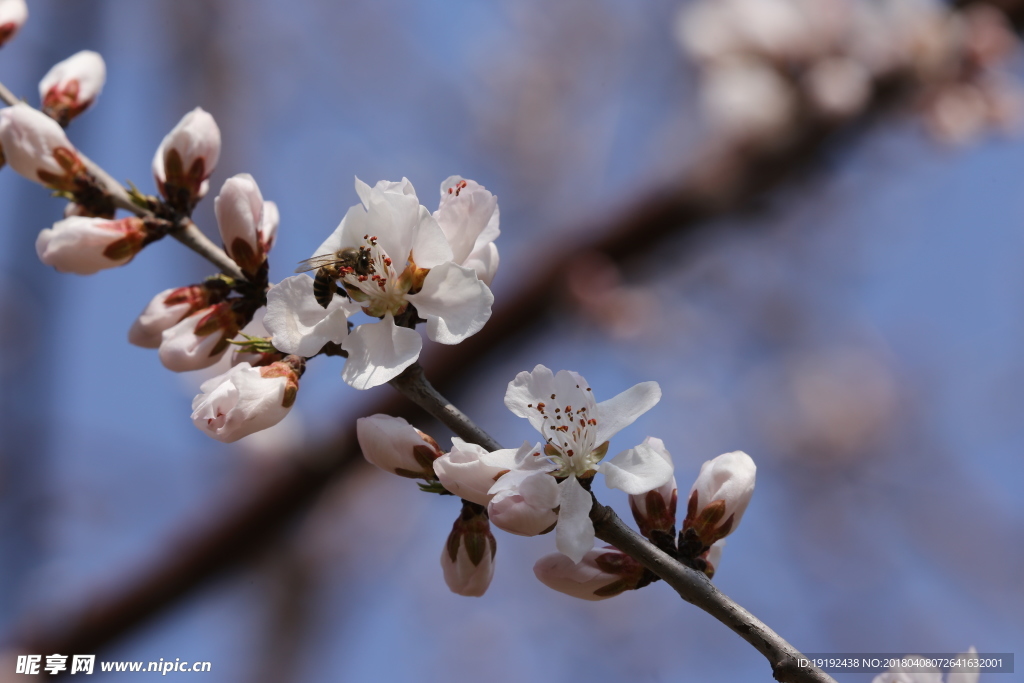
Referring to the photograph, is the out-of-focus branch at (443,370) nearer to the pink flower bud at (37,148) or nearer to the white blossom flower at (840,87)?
the white blossom flower at (840,87)

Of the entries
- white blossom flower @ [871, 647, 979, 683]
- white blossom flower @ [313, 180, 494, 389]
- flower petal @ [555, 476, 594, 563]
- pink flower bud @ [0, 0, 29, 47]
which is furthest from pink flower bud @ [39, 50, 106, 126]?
white blossom flower @ [871, 647, 979, 683]

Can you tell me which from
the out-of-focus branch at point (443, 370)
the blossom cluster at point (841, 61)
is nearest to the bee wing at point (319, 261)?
the out-of-focus branch at point (443, 370)

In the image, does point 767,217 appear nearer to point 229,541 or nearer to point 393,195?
point 229,541

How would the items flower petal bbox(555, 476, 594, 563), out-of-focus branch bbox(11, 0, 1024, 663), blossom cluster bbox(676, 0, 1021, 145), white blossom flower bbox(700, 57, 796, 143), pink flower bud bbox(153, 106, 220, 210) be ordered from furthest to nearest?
white blossom flower bbox(700, 57, 796, 143)
blossom cluster bbox(676, 0, 1021, 145)
out-of-focus branch bbox(11, 0, 1024, 663)
pink flower bud bbox(153, 106, 220, 210)
flower petal bbox(555, 476, 594, 563)

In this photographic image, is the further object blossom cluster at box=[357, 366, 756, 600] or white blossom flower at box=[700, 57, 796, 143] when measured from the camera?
white blossom flower at box=[700, 57, 796, 143]

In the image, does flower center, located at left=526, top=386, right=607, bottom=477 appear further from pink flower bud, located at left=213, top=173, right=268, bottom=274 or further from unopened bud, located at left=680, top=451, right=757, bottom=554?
pink flower bud, located at left=213, top=173, right=268, bottom=274

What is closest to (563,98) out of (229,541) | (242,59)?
(242,59)
